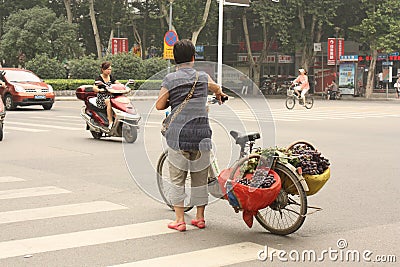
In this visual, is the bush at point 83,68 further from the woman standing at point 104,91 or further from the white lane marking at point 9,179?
the white lane marking at point 9,179

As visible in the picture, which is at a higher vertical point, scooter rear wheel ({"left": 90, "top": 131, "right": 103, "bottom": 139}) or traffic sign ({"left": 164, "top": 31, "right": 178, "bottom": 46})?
traffic sign ({"left": 164, "top": 31, "right": 178, "bottom": 46})

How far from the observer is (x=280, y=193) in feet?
19.2

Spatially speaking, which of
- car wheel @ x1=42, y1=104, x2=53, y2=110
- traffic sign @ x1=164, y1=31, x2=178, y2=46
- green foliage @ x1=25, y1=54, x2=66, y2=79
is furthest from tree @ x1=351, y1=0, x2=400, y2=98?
car wheel @ x1=42, y1=104, x2=53, y2=110

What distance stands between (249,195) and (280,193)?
38 cm

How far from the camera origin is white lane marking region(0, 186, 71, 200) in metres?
7.64

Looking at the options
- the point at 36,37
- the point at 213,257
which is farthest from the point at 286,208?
the point at 36,37

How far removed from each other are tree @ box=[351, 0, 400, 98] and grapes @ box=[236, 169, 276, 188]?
3678cm

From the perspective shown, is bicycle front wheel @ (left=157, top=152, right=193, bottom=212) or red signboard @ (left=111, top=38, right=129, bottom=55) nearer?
bicycle front wheel @ (left=157, top=152, right=193, bottom=212)

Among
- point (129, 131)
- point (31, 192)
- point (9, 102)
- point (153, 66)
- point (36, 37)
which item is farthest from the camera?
point (153, 66)

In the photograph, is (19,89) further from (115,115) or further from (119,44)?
(119,44)

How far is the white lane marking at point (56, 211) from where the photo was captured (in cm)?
650

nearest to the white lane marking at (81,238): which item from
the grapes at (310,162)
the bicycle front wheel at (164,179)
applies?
the bicycle front wheel at (164,179)

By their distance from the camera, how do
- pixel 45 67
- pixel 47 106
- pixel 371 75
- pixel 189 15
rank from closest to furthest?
pixel 47 106
pixel 45 67
pixel 371 75
pixel 189 15

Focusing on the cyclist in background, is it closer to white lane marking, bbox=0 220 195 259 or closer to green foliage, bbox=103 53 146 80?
green foliage, bbox=103 53 146 80
